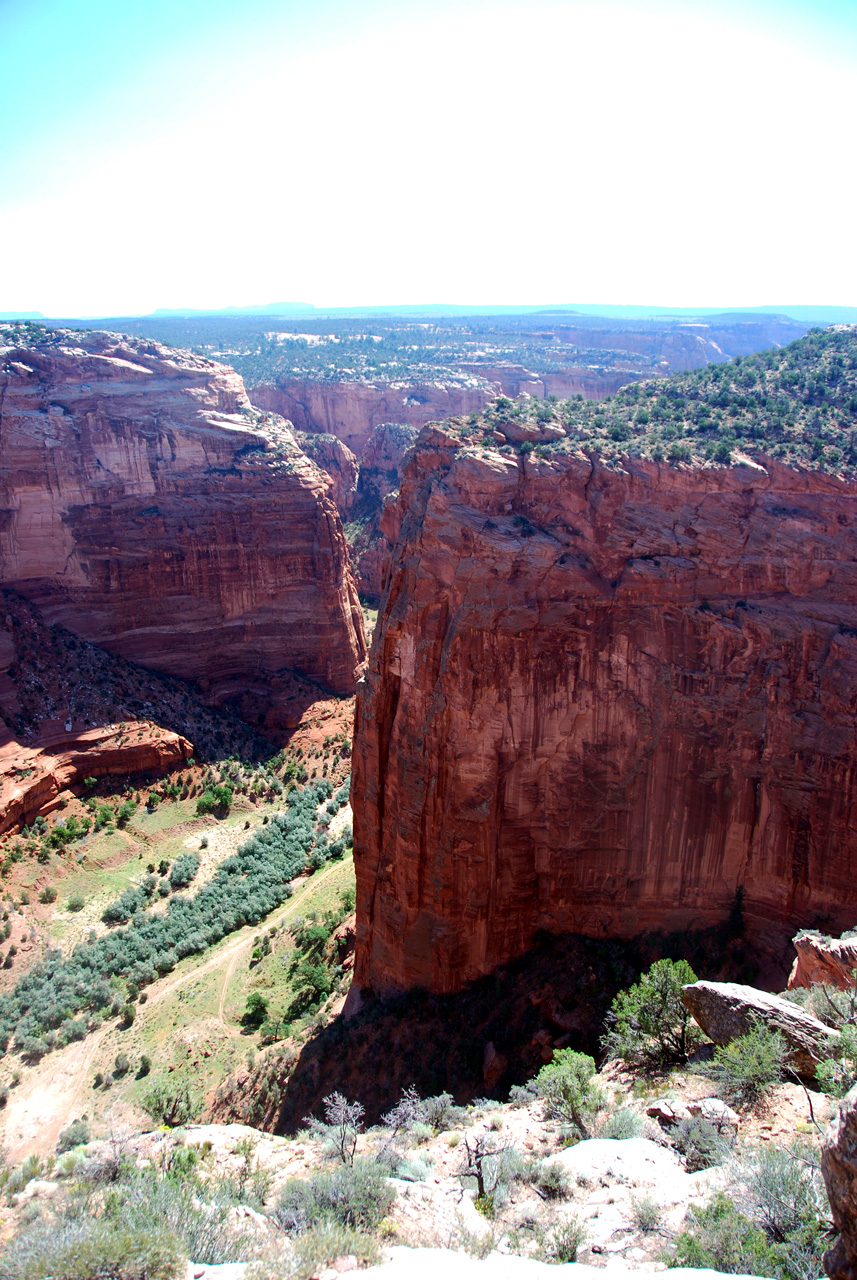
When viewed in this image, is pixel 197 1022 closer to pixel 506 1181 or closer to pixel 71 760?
pixel 71 760


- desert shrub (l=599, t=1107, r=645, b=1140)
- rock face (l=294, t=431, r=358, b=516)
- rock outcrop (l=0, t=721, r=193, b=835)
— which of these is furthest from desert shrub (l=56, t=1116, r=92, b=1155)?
rock face (l=294, t=431, r=358, b=516)

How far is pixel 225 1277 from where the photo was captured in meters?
8.84

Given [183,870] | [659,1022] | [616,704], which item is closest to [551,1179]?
[659,1022]

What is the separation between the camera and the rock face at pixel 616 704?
19.2 meters

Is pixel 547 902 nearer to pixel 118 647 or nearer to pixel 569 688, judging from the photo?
pixel 569 688

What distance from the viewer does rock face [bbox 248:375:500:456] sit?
9919 cm

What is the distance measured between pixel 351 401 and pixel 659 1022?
9373cm

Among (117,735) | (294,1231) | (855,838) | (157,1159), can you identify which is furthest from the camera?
(117,735)

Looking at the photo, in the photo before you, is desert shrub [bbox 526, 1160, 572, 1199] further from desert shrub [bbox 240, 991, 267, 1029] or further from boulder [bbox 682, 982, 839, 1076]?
desert shrub [bbox 240, 991, 267, 1029]

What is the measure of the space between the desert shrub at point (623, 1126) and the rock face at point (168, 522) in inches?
1497

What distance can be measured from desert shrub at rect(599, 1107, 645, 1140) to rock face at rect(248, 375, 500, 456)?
305 ft

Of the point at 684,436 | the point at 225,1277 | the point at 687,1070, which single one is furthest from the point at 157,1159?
the point at 684,436

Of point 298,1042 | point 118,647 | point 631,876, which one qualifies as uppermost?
point 631,876

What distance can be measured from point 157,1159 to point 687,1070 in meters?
10.2
